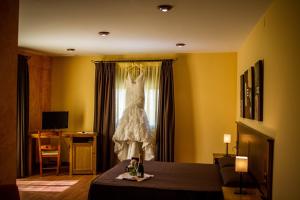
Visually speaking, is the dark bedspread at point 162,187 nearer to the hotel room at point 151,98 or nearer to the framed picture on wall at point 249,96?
the hotel room at point 151,98

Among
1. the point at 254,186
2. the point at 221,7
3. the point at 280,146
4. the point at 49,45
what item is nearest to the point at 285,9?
the point at 221,7

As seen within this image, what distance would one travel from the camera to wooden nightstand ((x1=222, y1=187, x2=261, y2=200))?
2.87 metres

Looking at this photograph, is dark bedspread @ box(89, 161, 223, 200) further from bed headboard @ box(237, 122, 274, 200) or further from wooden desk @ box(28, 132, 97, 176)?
wooden desk @ box(28, 132, 97, 176)

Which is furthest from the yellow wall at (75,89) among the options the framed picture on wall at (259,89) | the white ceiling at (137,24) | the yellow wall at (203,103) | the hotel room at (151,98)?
the framed picture on wall at (259,89)

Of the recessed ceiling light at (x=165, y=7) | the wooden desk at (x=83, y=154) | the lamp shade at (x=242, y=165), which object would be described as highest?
the recessed ceiling light at (x=165, y=7)

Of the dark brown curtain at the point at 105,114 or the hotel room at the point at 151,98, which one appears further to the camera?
the dark brown curtain at the point at 105,114

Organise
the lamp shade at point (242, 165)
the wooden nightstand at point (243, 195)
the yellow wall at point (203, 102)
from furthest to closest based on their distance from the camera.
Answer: the yellow wall at point (203, 102) → the lamp shade at point (242, 165) → the wooden nightstand at point (243, 195)

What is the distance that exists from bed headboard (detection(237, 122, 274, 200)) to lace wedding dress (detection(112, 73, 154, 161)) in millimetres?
2362

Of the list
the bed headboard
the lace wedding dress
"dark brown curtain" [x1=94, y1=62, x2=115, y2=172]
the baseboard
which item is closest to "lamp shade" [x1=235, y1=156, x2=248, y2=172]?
the bed headboard

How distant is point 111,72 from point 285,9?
4.33m

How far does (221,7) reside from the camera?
3.13 m

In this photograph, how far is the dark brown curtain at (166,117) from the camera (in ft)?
19.8

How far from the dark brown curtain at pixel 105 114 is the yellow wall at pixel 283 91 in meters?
3.62

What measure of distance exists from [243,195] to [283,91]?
111 cm
